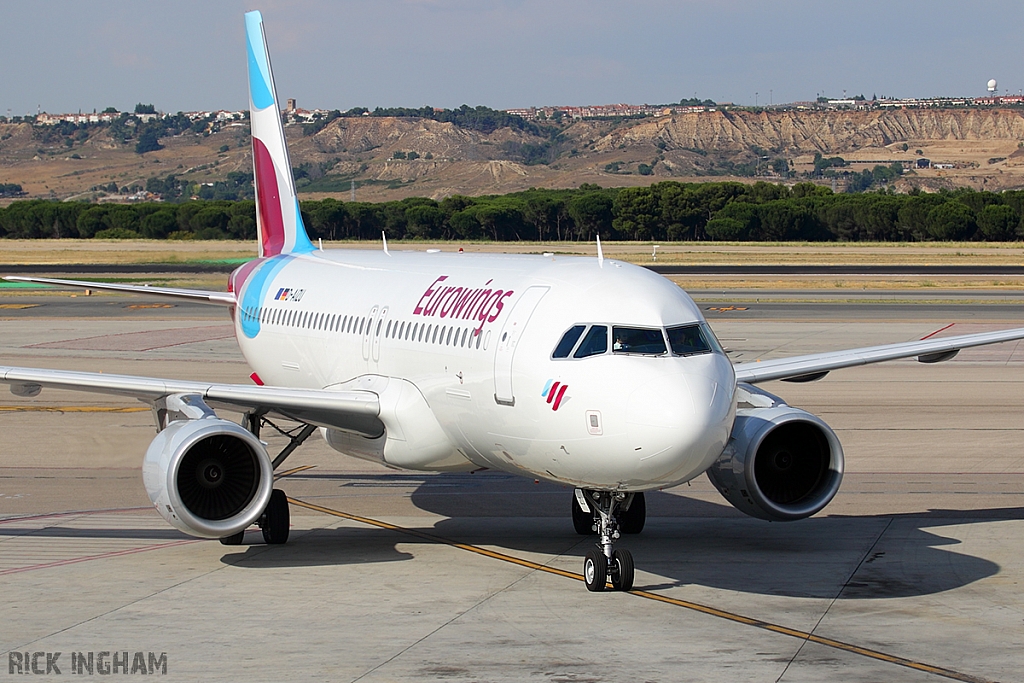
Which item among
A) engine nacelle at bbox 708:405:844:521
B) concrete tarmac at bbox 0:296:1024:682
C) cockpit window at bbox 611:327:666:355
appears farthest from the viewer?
engine nacelle at bbox 708:405:844:521

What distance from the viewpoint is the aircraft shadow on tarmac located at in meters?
16.7

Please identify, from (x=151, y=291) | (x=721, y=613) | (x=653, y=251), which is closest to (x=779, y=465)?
(x=721, y=613)

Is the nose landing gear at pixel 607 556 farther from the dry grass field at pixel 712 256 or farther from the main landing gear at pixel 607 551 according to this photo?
the dry grass field at pixel 712 256

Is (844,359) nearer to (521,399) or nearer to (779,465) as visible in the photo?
(779,465)

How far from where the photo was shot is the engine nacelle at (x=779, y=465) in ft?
56.5

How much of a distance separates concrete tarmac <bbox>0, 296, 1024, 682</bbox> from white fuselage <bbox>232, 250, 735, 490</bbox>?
1.66 metres

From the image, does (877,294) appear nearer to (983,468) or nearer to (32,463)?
(983,468)

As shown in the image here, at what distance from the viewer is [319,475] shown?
2436 centimetres

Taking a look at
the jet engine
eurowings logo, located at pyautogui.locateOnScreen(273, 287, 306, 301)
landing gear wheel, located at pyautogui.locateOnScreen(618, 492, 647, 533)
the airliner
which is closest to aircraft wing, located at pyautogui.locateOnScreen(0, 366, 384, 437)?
the airliner

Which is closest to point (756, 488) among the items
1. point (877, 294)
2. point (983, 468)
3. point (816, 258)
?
point (983, 468)

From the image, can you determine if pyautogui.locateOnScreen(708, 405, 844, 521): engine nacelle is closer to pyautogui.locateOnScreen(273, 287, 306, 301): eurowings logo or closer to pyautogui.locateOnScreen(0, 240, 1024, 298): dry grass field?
pyautogui.locateOnScreen(273, 287, 306, 301): eurowings logo

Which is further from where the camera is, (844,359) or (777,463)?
(844,359)

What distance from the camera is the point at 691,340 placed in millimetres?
15047

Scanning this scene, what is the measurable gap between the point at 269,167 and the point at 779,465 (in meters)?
15.2
